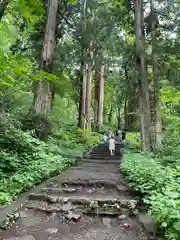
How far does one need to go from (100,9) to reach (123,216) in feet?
36.3

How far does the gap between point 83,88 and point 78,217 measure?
14.2 meters

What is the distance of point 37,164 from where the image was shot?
5.79m

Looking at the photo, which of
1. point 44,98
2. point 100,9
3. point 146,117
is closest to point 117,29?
point 100,9

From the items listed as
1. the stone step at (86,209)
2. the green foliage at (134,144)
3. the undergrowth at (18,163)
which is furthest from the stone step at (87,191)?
the green foliage at (134,144)

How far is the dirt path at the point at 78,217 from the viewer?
3150mm

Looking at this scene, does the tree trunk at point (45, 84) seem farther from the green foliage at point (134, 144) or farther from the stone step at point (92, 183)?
the green foliage at point (134, 144)

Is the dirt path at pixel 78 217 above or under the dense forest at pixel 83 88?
under

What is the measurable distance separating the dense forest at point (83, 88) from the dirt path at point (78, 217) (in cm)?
42

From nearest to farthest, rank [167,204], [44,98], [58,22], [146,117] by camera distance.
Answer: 1. [167,204]
2. [44,98]
3. [146,117]
4. [58,22]

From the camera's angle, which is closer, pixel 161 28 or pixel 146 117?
pixel 146 117

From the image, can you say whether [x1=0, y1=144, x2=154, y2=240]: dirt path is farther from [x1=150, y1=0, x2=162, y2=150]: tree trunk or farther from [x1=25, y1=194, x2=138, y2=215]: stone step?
[x1=150, y1=0, x2=162, y2=150]: tree trunk

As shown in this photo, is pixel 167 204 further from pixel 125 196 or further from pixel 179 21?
pixel 179 21

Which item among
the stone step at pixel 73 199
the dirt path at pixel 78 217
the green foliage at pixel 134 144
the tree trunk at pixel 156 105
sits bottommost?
the dirt path at pixel 78 217

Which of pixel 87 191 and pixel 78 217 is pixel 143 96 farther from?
pixel 78 217
